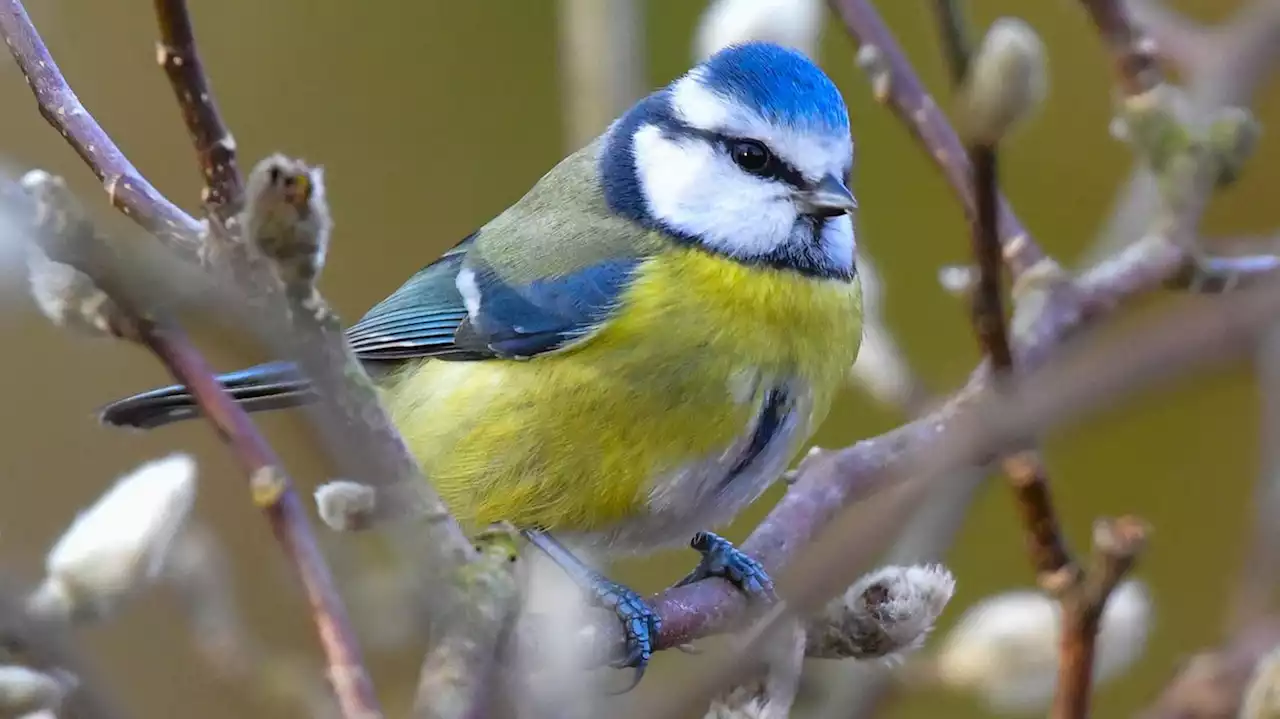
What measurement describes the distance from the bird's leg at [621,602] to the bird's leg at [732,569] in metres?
0.05

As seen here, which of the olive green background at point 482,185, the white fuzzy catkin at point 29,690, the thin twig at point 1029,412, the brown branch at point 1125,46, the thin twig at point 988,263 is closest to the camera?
the thin twig at point 1029,412

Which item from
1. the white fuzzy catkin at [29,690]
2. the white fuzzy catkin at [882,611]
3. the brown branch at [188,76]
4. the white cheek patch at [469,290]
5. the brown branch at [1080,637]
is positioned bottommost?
the brown branch at [1080,637]

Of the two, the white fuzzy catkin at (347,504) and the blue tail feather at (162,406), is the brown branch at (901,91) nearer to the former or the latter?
the blue tail feather at (162,406)

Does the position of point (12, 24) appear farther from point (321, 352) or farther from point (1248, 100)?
point (1248, 100)

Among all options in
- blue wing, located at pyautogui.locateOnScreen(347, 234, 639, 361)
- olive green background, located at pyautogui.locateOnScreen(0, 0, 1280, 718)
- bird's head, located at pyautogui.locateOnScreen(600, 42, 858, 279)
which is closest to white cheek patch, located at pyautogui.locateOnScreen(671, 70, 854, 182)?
bird's head, located at pyautogui.locateOnScreen(600, 42, 858, 279)

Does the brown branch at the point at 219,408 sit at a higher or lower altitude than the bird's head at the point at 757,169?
higher

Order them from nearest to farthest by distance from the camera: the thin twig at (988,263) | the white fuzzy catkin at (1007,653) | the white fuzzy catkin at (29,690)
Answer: the white fuzzy catkin at (29,690) → the thin twig at (988,263) → the white fuzzy catkin at (1007,653)

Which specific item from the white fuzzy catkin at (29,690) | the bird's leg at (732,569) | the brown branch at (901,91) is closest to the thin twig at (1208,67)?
the brown branch at (901,91)

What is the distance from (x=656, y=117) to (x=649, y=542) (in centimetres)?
33

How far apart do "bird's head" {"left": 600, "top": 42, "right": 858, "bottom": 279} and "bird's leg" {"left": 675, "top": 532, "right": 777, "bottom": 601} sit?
20 centimetres

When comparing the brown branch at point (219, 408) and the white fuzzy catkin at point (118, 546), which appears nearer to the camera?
the brown branch at point (219, 408)

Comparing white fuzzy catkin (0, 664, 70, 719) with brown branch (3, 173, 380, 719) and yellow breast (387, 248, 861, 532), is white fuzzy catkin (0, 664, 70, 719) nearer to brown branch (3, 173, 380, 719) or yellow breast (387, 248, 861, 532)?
brown branch (3, 173, 380, 719)

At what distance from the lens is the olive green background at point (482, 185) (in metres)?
1.52

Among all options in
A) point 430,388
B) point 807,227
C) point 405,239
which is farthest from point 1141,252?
point 405,239
